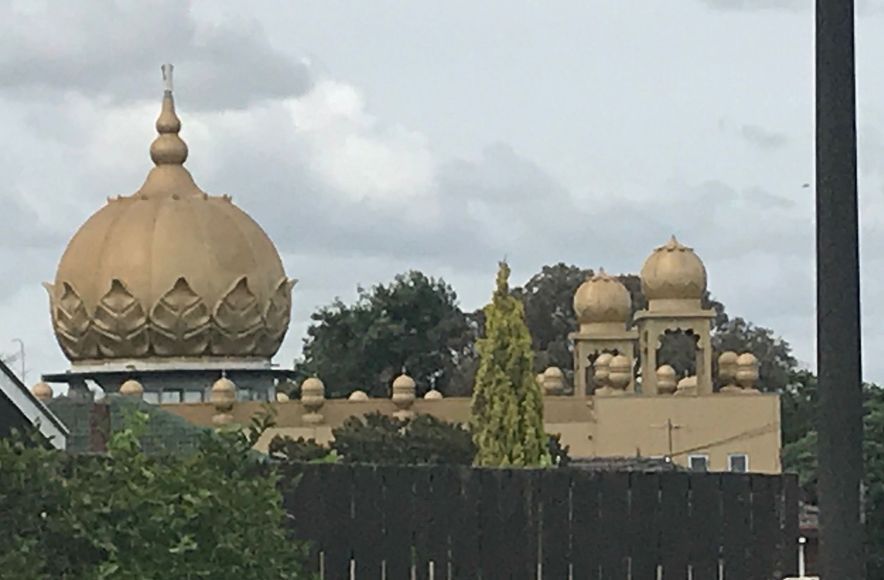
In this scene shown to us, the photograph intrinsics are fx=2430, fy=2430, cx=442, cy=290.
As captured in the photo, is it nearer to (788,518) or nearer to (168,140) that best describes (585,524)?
(788,518)

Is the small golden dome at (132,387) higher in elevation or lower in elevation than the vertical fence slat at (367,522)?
higher

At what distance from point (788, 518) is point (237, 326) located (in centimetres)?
4101

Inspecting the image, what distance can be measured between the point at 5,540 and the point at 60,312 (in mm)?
48734

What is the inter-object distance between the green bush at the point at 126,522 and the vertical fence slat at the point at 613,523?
5.53 m

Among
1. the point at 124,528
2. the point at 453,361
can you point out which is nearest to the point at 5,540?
the point at 124,528

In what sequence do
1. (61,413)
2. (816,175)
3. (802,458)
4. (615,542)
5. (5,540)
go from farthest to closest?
(802,458) < (61,413) < (615,542) < (5,540) < (816,175)

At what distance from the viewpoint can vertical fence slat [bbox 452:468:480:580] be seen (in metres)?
16.7

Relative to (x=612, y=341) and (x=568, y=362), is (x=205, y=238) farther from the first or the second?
(x=568, y=362)

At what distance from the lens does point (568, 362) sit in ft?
295

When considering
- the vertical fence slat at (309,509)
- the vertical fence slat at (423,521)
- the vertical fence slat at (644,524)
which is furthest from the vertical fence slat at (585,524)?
the vertical fence slat at (309,509)

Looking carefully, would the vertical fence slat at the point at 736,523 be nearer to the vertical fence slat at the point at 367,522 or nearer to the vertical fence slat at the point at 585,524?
the vertical fence slat at the point at 585,524

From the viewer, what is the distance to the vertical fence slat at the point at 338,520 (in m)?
16.1

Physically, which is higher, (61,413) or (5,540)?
(61,413)

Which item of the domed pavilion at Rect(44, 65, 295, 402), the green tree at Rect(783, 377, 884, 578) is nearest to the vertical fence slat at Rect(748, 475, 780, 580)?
the green tree at Rect(783, 377, 884, 578)
